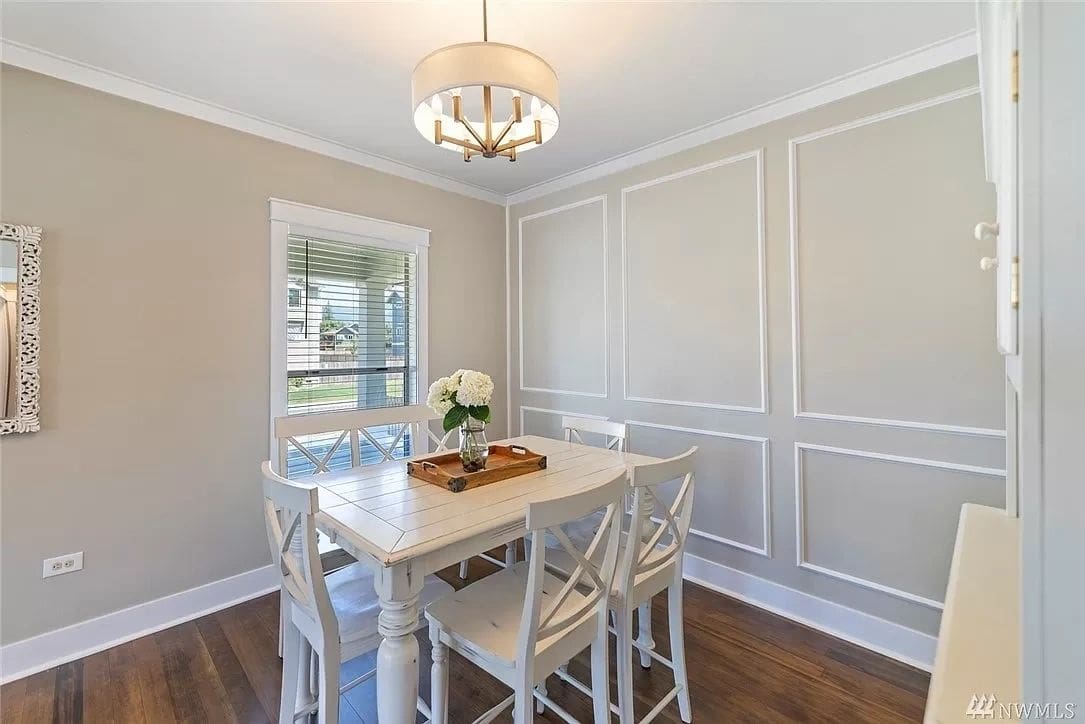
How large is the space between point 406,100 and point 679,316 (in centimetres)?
195

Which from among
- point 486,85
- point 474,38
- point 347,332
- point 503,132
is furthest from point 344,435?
point 474,38

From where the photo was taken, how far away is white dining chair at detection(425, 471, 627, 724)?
124cm

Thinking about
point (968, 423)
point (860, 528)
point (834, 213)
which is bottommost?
point (860, 528)

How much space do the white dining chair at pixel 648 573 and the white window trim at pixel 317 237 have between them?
1882 mm

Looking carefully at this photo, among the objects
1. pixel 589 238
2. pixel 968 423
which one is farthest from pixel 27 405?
pixel 968 423

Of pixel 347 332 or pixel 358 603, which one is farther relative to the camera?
pixel 347 332

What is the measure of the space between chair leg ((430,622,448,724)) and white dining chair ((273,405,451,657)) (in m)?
0.55

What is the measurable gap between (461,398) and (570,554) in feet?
2.59

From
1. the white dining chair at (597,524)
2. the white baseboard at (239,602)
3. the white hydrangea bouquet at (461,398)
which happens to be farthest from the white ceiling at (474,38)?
the white baseboard at (239,602)

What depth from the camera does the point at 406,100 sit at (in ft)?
7.98

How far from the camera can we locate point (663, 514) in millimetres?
1715

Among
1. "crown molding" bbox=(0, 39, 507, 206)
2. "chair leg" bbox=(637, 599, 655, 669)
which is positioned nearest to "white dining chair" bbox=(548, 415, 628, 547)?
"chair leg" bbox=(637, 599, 655, 669)

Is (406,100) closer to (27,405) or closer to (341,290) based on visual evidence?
(341,290)

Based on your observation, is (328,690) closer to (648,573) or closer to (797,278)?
(648,573)
